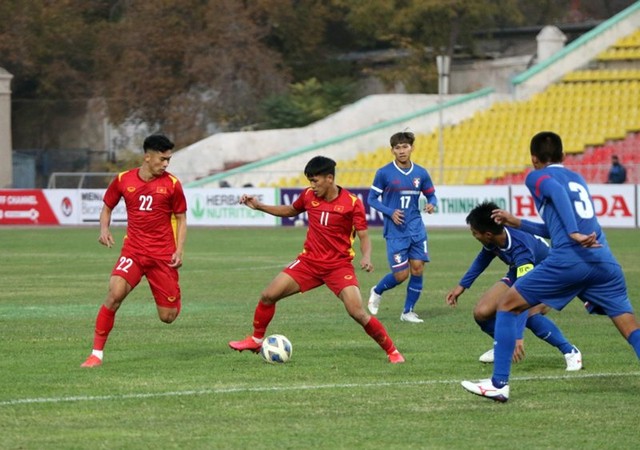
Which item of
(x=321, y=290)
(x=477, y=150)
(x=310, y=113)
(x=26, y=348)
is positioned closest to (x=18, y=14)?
(x=310, y=113)

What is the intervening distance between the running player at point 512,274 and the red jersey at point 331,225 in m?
1.04

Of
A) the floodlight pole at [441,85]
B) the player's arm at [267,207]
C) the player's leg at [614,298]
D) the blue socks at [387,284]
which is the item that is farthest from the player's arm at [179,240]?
the floodlight pole at [441,85]

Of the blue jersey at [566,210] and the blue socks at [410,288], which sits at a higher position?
the blue jersey at [566,210]

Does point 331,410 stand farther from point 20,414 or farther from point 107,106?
point 107,106

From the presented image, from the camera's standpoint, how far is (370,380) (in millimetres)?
10852

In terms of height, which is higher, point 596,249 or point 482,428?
point 596,249

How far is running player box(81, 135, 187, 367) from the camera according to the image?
11984 millimetres

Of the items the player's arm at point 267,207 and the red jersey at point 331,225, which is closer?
the player's arm at point 267,207

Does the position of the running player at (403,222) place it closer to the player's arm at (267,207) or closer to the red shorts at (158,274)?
the player's arm at (267,207)

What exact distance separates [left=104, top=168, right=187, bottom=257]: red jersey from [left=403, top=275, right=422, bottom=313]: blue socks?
180 inches

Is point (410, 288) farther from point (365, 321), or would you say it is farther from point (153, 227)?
point (153, 227)

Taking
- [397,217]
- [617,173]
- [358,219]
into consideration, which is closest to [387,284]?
[397,217]

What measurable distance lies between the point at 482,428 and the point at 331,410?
1.13 m

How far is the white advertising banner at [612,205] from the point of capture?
3575 cm
